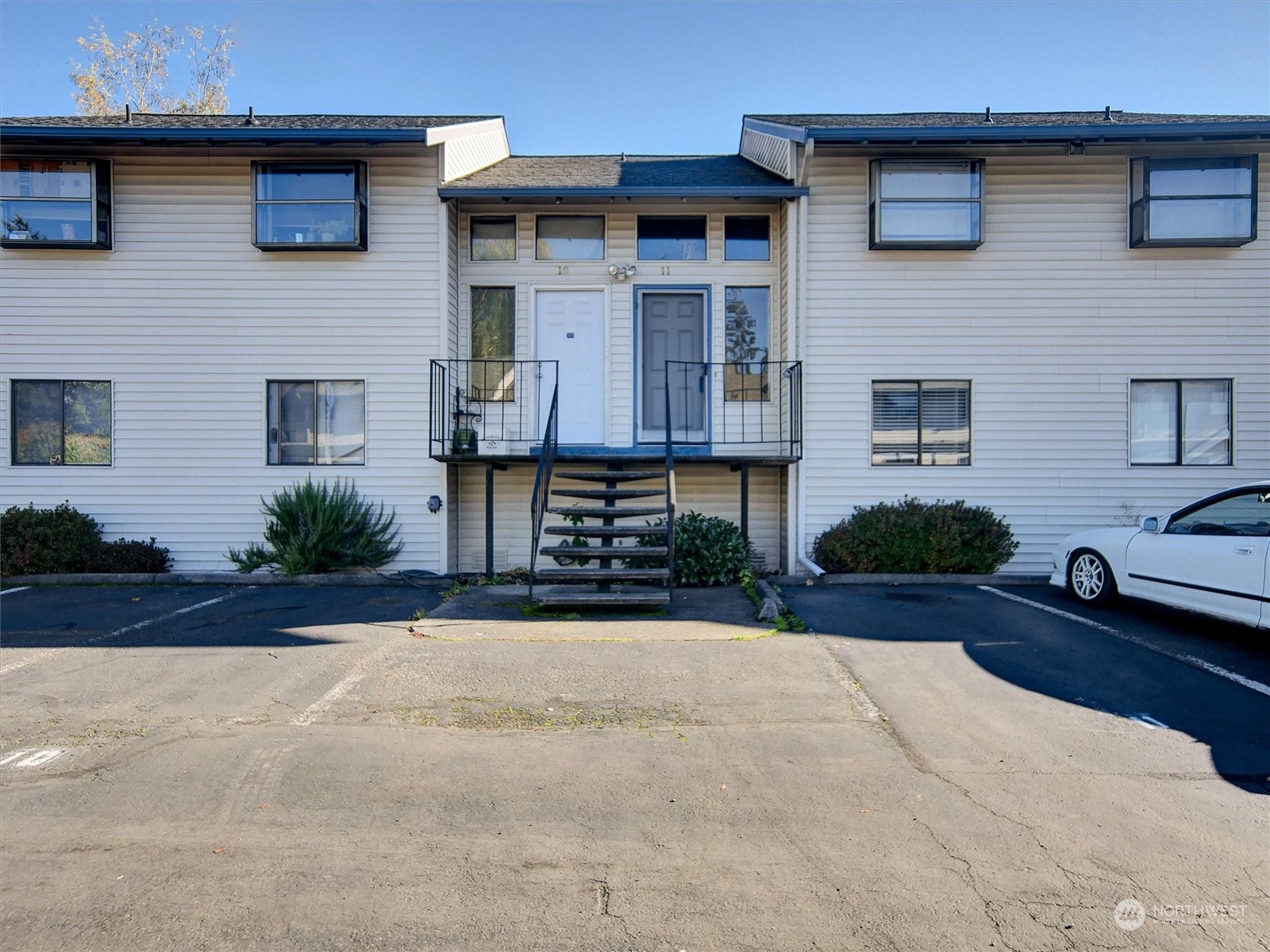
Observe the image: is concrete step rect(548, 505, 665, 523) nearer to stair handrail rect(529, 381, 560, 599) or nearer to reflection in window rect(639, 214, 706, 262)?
stair handrail rect(529, 381, 560, 599)

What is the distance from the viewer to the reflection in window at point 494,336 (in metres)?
12.1

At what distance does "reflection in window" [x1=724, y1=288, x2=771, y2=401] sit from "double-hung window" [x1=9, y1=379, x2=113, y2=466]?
867cm

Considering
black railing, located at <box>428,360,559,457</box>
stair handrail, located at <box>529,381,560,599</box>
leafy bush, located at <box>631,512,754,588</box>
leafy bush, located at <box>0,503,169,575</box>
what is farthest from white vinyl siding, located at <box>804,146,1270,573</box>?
leafy bush, located at <box>0,503,169,575</box>


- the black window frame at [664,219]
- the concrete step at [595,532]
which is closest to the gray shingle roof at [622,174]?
the black window frame at [664,219]

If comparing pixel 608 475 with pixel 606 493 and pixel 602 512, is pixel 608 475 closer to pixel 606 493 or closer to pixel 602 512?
pixel 606 493

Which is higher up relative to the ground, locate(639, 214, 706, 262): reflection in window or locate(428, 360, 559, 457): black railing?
locate(639, 214, 706, 262): reflection in window

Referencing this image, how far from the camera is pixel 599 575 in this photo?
8484mm

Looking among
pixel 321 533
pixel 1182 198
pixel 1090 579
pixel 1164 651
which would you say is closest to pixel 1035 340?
pixel 1182 198

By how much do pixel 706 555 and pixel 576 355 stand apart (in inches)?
153

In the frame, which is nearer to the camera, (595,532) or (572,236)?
(595,532)

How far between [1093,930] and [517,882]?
85.8 inches

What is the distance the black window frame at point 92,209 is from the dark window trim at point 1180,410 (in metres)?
14.0

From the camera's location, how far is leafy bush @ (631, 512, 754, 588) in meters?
9.93

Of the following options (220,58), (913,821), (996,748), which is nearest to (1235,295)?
(996,748)
